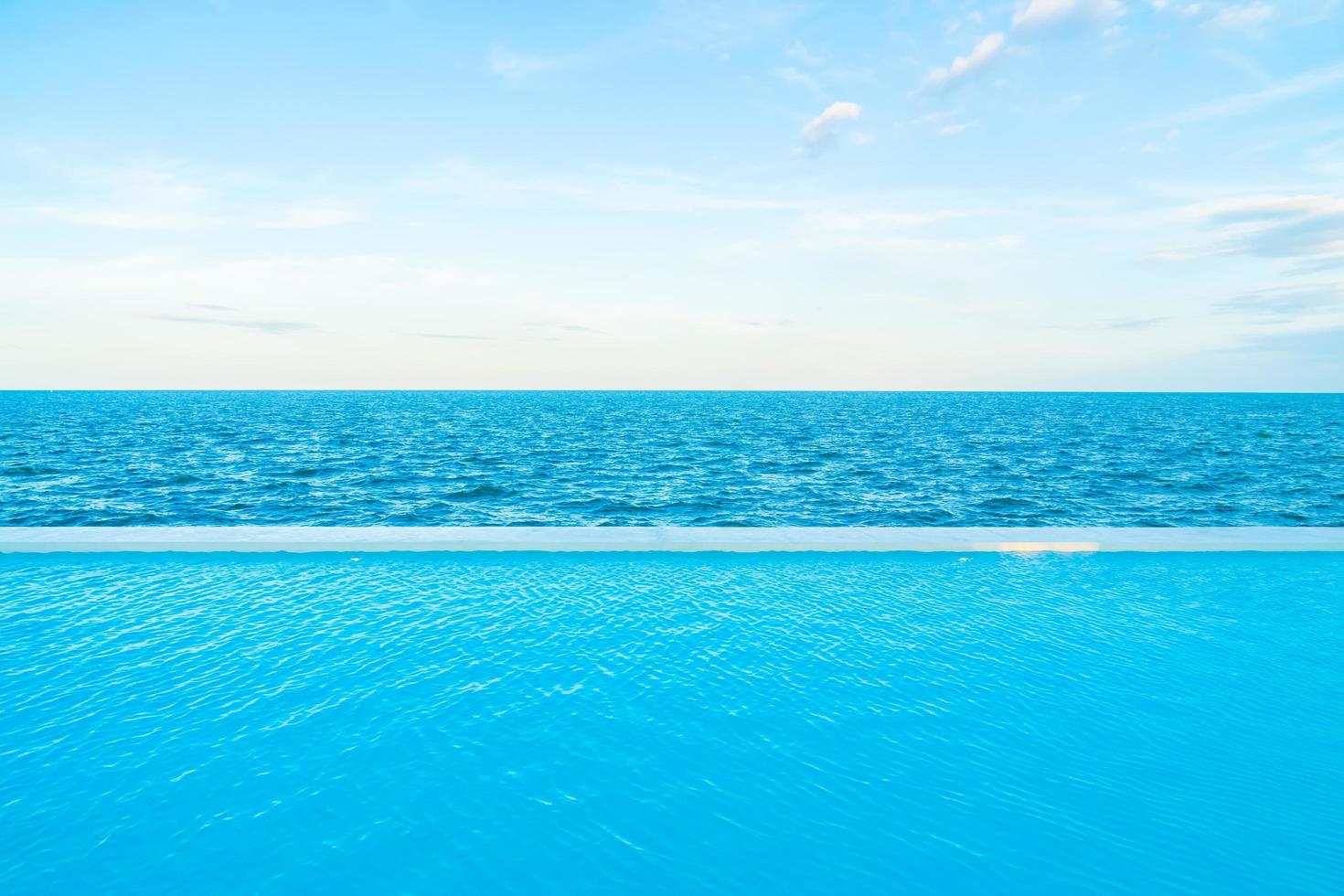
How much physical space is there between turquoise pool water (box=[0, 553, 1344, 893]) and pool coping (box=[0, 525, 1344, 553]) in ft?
5.72

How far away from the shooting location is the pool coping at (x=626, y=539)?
1612 centimetres

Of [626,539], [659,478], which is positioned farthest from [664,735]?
[659,478]

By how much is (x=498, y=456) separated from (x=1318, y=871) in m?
43.6

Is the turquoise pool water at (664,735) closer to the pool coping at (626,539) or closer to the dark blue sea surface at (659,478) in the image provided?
the pool coping at (626,539)

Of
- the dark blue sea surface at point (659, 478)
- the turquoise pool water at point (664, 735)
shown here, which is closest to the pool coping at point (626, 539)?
the turquoise pool water at point (664, 735)

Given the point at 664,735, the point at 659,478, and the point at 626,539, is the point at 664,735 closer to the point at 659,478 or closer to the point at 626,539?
the point at 626,539

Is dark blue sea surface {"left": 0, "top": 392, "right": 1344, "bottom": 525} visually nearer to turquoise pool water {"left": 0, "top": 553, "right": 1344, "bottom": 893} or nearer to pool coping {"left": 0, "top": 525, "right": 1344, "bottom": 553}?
pool coping {"left": 0, "top": 525, "right": 1344, "bottom": 553}

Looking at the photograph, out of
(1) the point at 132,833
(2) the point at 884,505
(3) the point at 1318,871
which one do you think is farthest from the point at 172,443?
(3) the point at 1318,871

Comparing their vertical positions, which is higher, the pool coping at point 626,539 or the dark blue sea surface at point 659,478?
the pool coping at point 626,539

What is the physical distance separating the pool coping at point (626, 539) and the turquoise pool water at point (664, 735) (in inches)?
68.7

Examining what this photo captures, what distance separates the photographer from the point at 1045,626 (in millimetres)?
12305

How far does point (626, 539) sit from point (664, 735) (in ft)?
27.9

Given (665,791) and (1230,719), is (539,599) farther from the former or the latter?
(1230,719)

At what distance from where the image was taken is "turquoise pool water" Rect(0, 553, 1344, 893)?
252 inches
